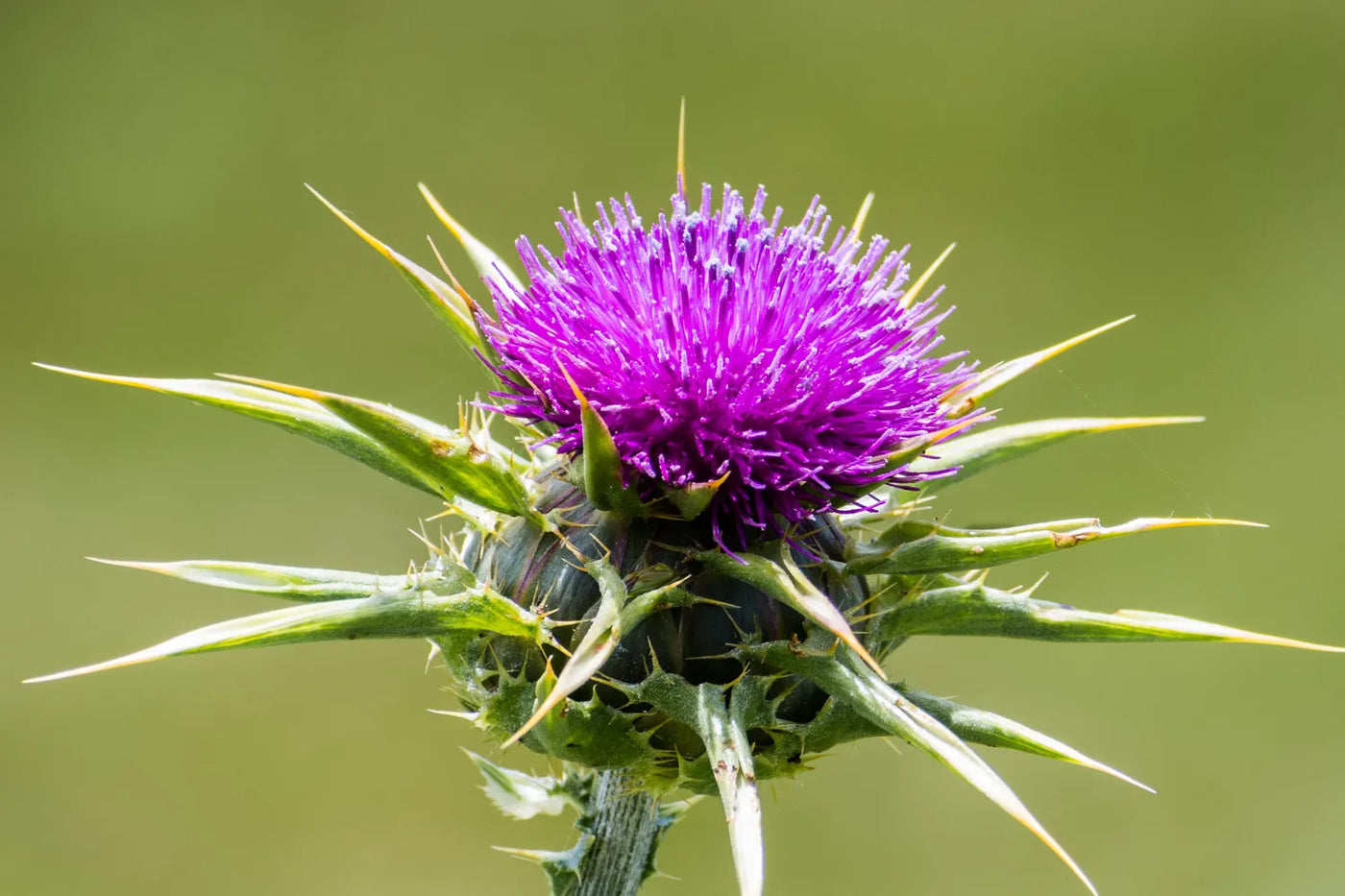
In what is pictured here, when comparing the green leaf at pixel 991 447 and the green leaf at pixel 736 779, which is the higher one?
the green leaf at pixel 991 447

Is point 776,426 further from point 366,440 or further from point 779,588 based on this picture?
point 366,440

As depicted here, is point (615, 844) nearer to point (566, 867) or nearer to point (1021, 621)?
point (566, 867)

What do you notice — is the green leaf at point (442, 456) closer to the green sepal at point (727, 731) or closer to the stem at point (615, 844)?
the green sepal at point (727, 731)

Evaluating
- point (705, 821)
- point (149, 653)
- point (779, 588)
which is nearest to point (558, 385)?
point (779, 588)

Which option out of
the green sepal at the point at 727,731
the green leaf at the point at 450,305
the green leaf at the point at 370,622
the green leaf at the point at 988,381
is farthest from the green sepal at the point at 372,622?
the green leaf at the point at 988,381

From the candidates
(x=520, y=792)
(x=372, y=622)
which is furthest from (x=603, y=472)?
(x=520, y=792)

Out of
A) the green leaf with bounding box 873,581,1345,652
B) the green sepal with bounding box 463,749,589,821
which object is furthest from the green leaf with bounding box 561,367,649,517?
the green sepal with bounding box 463,749,589,821
